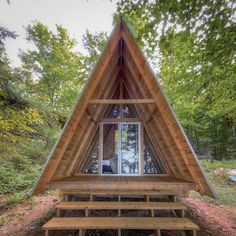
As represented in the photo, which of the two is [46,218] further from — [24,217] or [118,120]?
[118,120]

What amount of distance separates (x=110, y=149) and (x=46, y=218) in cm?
275

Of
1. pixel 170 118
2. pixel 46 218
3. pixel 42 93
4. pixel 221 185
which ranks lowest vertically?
pixel 46 218

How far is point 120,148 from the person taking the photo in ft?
19.6

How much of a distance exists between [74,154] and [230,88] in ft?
16.6

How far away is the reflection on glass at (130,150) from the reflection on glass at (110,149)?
9.7 inches

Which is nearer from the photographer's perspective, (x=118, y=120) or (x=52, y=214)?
(x=52, y=214)

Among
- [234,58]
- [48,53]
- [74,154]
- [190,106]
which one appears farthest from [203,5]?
[48,53]

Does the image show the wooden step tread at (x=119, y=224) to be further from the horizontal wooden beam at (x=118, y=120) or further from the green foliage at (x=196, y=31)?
the green foliage at (x=196, y=31)

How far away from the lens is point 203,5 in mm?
3047

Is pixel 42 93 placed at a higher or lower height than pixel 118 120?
higher

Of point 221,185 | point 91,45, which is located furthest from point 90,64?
point 221,185

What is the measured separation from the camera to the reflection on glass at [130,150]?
19.3 feet

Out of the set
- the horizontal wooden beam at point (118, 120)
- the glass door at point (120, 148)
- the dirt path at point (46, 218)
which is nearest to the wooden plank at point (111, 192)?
the dirt path at point (46, 218)

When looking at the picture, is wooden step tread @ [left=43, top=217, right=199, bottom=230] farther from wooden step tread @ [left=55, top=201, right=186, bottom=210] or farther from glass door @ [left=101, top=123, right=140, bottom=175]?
glass door @ [left=101, top=123, right=140, bottom=175]
